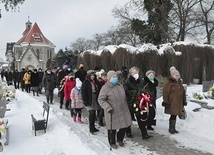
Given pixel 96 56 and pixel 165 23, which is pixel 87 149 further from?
pixel 165 23

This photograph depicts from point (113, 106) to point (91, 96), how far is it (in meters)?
1.47

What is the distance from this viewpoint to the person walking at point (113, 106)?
5430mm

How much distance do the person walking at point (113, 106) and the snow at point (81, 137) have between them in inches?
20.3

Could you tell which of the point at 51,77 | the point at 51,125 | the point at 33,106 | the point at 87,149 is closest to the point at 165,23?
the point at 51,77

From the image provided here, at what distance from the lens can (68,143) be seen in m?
5.75

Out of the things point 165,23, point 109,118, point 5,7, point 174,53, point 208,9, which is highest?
point 208,9

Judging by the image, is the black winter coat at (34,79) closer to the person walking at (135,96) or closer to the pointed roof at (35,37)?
the person walking at (135,96)

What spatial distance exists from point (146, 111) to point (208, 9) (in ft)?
81.5

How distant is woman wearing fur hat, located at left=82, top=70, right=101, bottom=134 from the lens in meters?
6.69

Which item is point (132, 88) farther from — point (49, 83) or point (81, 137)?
point (49, 83)

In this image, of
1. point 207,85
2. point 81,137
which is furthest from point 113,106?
point 207,85

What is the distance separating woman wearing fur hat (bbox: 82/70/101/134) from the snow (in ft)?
1.25

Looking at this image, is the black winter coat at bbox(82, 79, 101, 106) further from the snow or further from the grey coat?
the grey coat

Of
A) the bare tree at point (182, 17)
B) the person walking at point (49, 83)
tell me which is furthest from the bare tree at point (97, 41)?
the person walking at point (49, 83)
